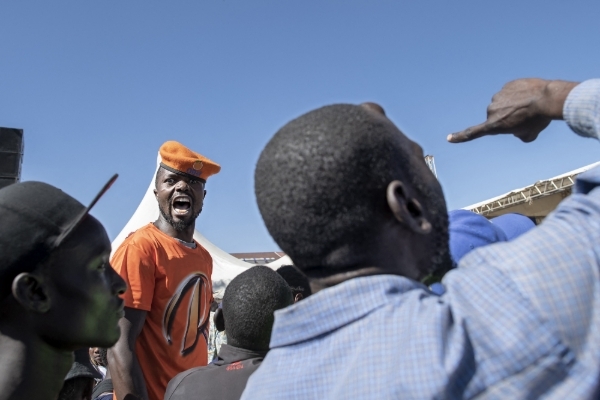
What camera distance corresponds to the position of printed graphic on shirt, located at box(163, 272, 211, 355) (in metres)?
3.27

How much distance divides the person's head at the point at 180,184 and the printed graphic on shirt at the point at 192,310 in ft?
1.33

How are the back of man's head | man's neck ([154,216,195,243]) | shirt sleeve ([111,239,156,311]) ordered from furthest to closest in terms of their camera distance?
man's neck ([154,216,195,243]) < shirt sleeve ([111,239,156,311]) < the back of man's head

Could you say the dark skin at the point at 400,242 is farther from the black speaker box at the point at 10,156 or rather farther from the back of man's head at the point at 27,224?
the black speaker box at the point at 10,156

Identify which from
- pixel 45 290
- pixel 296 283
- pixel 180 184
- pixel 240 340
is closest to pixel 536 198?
pixel 296 283

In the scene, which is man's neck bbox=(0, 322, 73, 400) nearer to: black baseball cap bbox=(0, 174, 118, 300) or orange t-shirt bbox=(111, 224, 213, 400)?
black baseball cap bbox=(0, 174, 118, 300)

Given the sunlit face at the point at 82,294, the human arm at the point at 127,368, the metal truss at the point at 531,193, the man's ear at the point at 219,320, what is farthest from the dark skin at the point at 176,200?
the metal truss at the point at 531,193

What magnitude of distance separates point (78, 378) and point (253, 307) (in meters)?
0.96

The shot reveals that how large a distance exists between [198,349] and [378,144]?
2658mm

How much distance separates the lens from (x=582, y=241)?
3.15ft

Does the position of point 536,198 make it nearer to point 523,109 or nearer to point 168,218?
point 168,218

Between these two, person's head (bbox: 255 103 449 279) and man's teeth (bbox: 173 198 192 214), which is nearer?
person's head (bbox: 255 103 449 279)

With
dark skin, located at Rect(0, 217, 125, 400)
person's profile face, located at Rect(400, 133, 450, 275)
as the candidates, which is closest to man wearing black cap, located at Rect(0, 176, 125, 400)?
dark skin, located at Rect(0, 217, 125, 400)

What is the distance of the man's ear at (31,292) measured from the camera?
164 cm

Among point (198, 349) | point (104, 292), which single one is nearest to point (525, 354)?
point (104, 292)
